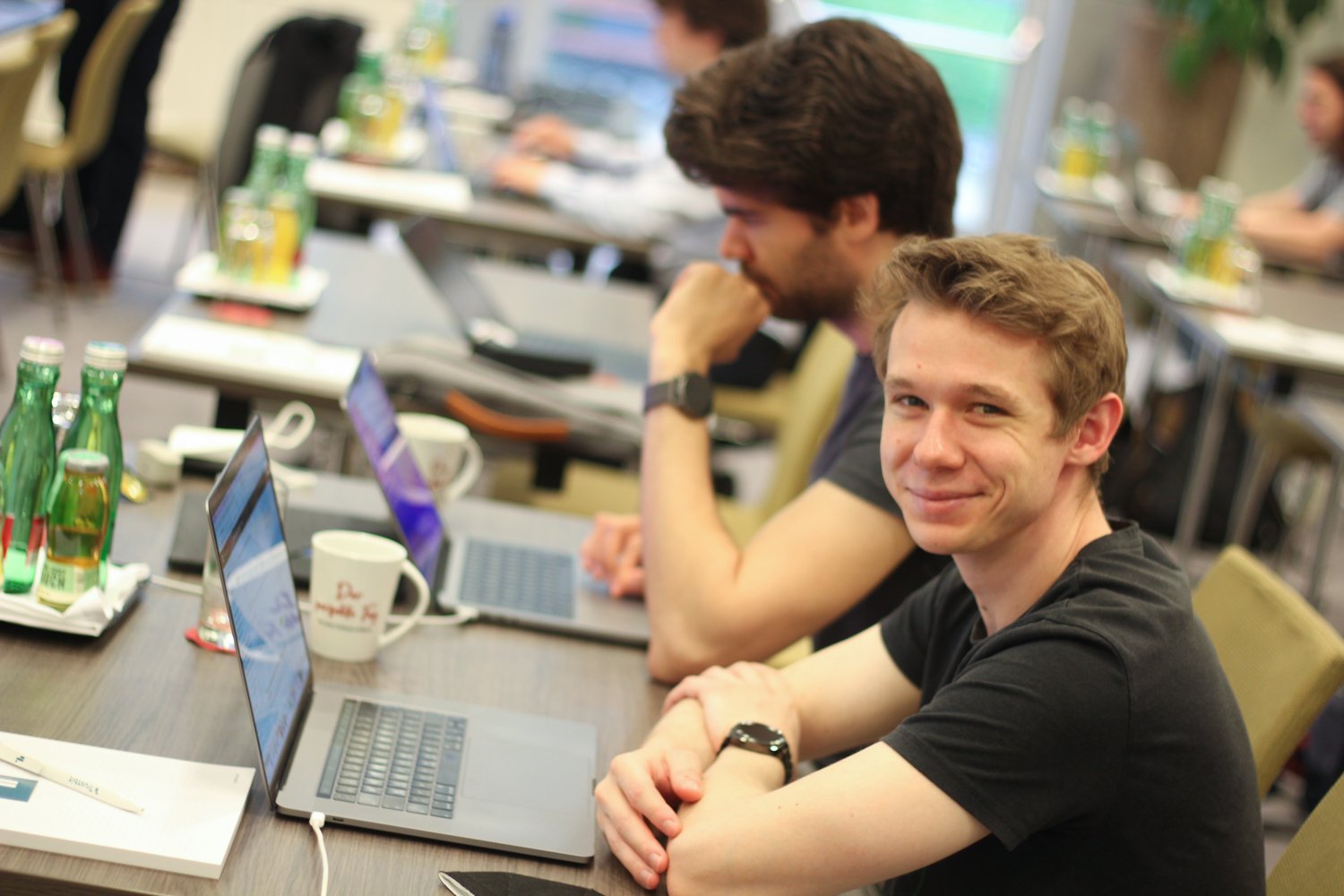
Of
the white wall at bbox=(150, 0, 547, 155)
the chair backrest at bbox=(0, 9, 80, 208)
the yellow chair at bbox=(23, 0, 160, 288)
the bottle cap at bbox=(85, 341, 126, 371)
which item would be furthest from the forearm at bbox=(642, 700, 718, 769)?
the white wall at bbox=(150, 0, 547, 155)

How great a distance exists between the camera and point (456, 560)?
1.84 meters

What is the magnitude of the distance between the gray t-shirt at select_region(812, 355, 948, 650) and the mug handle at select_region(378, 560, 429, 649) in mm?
468

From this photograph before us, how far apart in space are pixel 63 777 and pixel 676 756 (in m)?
0.49

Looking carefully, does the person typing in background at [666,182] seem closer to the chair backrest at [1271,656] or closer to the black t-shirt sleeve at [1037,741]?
the chair backrest at [1271,656]

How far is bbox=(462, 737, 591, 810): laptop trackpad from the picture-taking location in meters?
1.30

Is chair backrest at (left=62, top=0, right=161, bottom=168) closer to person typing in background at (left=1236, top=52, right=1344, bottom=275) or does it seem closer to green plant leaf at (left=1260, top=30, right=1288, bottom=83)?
person typing in background at (left=1236, top=52, right=1344, bottom=275)

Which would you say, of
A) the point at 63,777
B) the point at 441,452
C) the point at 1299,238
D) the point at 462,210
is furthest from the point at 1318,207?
the point at 63,777

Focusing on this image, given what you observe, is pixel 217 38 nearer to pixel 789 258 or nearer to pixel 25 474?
pixel 789 258

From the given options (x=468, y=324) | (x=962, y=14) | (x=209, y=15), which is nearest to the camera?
(x=468, y=324)

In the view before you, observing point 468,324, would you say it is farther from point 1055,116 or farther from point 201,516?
point 1055,116

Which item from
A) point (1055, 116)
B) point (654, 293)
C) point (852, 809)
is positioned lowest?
point (1055, 116)

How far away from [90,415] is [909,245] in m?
0.79

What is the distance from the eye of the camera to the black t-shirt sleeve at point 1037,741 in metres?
1.14

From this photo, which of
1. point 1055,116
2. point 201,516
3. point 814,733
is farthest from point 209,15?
point 814,733
